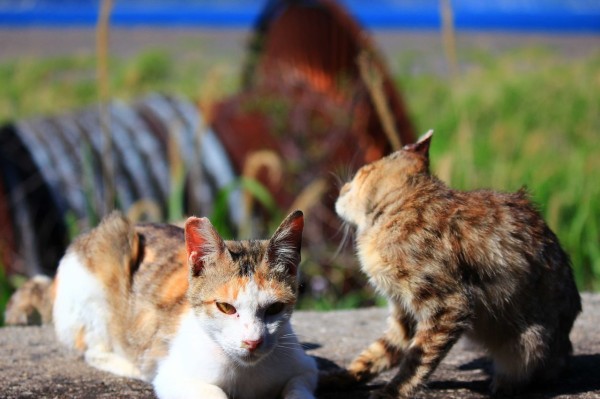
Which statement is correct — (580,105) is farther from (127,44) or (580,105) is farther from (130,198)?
(127,44)

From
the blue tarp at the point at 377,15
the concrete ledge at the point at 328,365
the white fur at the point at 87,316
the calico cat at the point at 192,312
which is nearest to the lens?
the calico cat at the point at 192,312

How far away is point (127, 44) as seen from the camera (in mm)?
14664

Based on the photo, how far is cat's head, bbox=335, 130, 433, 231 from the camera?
3309 millimetres

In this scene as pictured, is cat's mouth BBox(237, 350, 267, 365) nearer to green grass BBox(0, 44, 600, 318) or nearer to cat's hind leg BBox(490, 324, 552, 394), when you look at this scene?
cat's hind leg BBox(490, 324, 552, 394)

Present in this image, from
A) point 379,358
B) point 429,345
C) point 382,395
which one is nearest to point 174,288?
point 379,358

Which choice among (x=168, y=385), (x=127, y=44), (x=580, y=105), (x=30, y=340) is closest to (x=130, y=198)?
(x=30, y=340)

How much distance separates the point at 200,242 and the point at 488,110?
22.6ft

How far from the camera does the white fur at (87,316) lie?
3688 millimetres

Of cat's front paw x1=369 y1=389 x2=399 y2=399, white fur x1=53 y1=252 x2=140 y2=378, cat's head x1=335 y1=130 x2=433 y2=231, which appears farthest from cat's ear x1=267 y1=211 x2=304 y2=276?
white fur x1=53 y1=252 x2=140 y2=378

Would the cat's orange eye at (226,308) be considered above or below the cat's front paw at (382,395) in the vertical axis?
above

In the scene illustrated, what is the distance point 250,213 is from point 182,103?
155 centimetres

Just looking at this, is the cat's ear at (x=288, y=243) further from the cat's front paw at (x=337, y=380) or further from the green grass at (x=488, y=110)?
the green grass at (x=488, y=110)

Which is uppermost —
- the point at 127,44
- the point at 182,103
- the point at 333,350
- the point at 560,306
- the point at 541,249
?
the point at 127,44

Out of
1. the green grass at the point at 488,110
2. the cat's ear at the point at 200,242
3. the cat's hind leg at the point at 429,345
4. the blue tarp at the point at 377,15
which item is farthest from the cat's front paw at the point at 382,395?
the blue tarp at the point at 377,15
